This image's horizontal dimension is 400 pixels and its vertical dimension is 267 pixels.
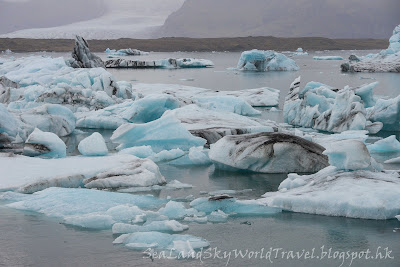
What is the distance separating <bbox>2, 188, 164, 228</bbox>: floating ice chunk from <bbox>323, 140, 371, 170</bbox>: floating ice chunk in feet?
6.39

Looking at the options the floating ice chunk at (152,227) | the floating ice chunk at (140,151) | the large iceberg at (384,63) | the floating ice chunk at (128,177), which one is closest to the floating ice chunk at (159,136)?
the floating ice chunk at (140,151)

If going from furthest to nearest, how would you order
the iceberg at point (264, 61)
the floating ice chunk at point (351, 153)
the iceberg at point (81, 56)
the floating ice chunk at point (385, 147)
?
the iceberg at point (264, 61) < the iceberg at point (81, 56) < the floating ice chunk at point (385, 147) < the floating ice chunk at point (351, 153)

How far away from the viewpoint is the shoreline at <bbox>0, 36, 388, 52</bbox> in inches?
2613

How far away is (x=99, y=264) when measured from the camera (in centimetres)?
435

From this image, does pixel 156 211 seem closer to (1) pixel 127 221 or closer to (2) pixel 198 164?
(1) pixel 127 221

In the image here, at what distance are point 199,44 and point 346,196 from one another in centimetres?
7402

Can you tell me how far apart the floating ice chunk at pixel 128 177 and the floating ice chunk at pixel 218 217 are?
1466mm

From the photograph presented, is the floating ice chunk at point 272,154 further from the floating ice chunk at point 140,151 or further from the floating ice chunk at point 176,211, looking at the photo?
the floating ice chunk at point 176,211

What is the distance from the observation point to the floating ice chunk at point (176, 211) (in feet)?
18.4

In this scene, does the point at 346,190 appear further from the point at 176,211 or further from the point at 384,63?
the point at 384,63

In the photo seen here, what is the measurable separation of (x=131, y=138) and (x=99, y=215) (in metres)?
4.38

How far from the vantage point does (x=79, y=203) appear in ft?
19.2

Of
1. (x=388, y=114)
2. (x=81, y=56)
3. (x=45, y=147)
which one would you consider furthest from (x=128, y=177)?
(x=81, y=56)

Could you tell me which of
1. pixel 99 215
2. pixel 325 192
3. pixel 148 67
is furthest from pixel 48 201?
pixel 148 67
